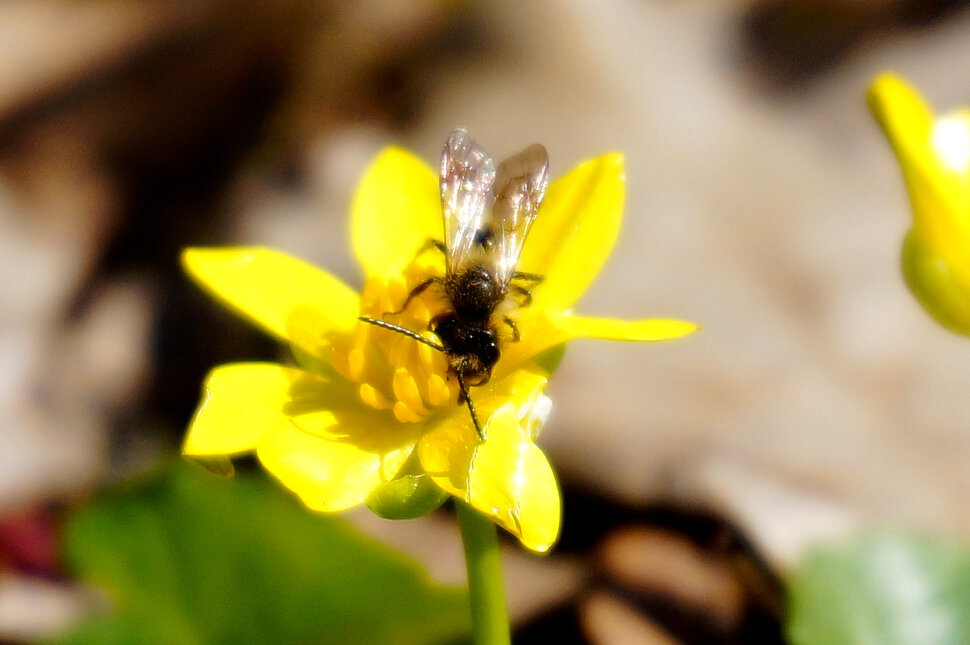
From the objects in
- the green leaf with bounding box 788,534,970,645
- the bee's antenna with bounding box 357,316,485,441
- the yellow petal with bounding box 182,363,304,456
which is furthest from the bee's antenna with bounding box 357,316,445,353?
the green leaf with bounding box 788,534,970,645

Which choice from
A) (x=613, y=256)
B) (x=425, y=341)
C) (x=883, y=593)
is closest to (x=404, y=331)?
(x=425, y=341)

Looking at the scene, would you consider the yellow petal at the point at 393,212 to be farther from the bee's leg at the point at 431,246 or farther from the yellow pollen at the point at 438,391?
the yellow pollen at the point at 438,391

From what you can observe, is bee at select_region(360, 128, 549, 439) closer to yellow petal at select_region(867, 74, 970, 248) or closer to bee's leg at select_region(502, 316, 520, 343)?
bee's leg at select_region(502, 316, 520, 343)

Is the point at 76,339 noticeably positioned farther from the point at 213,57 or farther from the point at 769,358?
the point at 769,358

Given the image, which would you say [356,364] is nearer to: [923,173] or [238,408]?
[238,408]

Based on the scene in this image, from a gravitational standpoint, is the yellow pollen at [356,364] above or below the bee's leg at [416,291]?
below

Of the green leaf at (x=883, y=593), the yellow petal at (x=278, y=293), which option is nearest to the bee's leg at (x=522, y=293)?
the yellow petal at (x=278, y=293)

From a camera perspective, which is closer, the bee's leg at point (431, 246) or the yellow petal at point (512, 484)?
the yellow petal at point (512, 484)
